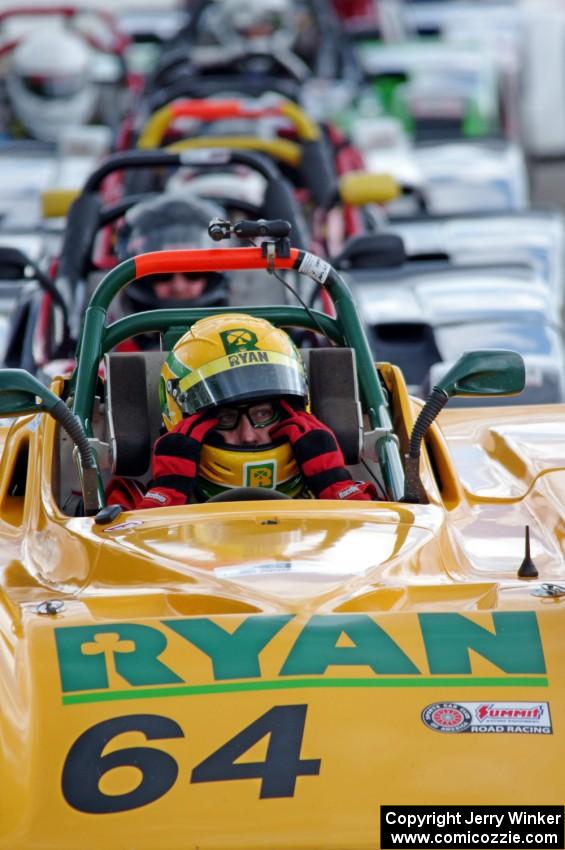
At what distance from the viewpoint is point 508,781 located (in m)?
3.37

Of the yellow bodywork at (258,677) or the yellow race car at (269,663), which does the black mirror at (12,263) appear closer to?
the yellow race car at (269,663)

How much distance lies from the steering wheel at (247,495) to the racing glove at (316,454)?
0.55 feet

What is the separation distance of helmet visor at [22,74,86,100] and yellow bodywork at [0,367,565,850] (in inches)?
351

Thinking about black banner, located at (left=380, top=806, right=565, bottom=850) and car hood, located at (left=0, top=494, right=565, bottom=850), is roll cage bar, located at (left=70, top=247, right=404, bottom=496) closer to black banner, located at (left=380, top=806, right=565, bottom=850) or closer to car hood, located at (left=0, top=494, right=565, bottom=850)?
car hood, located at (left=0, top=494, right=565, bottom=850)

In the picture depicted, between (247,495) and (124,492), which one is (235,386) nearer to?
(247,495)

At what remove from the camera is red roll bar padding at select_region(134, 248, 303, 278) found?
16.8 feet

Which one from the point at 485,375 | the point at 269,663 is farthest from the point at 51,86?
the point at 269,663

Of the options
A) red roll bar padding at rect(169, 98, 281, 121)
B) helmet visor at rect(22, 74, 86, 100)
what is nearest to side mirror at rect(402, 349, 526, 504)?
red roll bar padding at rect(169, 98, 281, 121)

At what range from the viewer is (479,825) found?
3.32 m

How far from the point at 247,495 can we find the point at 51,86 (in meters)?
8.89

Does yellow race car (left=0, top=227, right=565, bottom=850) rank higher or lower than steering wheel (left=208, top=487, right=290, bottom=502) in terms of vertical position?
lower

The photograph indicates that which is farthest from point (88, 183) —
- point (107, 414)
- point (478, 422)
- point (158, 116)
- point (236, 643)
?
point (236, 643)

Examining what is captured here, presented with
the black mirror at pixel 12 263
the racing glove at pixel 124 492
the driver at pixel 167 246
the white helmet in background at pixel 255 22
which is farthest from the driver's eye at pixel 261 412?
the white helmet in background at pixel 255 22

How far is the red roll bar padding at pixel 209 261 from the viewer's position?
5.11 meters
